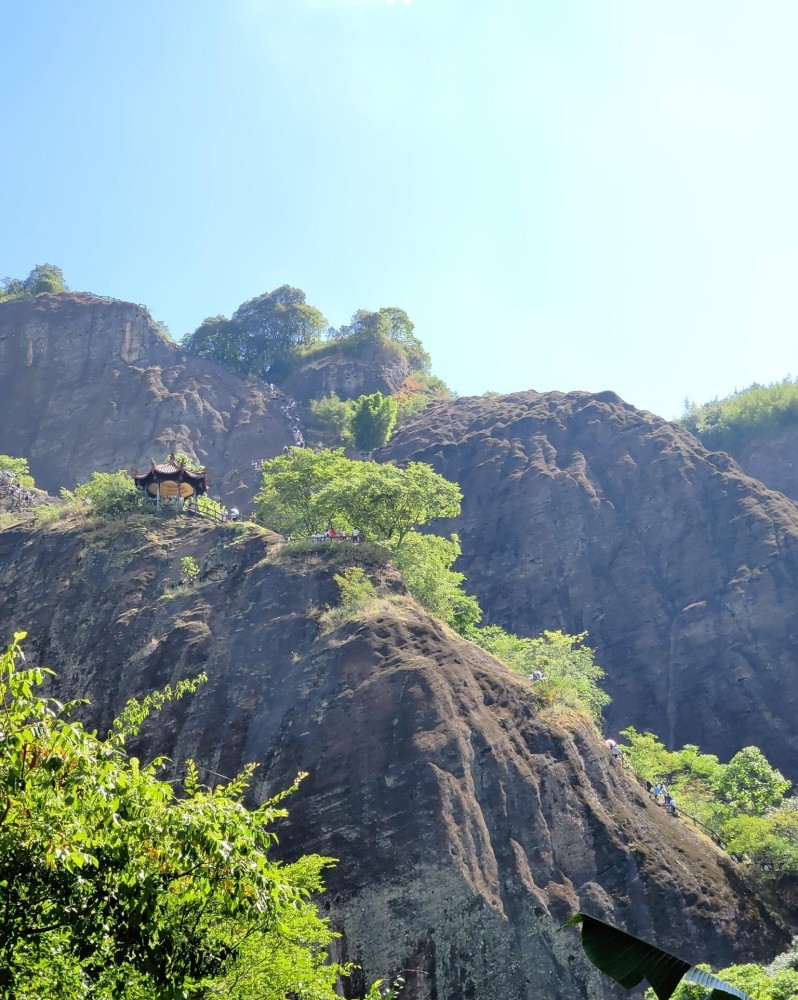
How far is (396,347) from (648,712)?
4883 centimetres

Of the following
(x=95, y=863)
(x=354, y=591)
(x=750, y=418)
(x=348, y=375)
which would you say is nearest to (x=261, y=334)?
(x=348, y=375)

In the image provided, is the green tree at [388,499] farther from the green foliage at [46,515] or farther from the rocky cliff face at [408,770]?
the green foliage at [46,515]

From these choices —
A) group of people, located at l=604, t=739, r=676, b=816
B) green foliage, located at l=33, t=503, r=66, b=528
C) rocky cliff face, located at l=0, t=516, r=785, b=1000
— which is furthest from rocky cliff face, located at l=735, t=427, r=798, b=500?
green foliage, located at l=33, t=503, r=66, b=528

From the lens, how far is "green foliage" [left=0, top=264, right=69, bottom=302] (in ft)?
289

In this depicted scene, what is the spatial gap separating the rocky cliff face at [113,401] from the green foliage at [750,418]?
38133mm

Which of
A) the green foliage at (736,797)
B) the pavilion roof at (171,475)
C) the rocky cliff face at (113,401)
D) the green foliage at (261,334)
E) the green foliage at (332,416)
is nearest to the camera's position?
the green foliage at (736,797)

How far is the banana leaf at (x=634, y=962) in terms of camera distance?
5797mm

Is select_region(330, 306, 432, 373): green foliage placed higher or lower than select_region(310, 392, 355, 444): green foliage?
higher

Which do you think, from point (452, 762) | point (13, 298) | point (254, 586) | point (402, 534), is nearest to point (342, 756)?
point (452, 762)

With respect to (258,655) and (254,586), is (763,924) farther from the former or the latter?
(254,586)

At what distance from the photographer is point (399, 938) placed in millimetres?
22359

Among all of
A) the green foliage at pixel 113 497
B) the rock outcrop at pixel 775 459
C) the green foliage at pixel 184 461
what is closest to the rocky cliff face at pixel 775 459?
the rock outcrop at pixel 775 459

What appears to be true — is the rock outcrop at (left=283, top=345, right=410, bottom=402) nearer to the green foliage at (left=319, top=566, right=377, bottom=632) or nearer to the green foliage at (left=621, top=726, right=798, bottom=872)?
the green foliage at (left=621, top=726, right=798, bottom=872)

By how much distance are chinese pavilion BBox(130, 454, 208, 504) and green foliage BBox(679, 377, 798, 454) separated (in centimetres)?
5104
